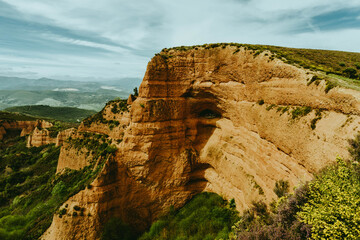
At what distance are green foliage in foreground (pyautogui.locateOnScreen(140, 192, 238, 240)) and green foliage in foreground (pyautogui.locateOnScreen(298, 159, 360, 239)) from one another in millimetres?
8867

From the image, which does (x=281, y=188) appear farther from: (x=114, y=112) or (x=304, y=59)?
(x=114, y=112)

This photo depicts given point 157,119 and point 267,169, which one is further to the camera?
point 157,119

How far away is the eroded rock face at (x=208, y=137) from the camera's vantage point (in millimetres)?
11867

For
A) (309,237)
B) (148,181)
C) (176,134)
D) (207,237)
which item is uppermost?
(176,134)

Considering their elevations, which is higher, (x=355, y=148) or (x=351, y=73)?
(x=351, y=73)

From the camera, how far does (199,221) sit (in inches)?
712

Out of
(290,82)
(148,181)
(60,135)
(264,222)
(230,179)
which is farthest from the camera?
(60,135)

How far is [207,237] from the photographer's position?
15.5m

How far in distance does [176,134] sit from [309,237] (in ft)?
48.3

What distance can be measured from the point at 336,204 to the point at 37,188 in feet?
157

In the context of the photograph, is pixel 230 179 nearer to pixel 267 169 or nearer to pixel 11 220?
pixel 267 169

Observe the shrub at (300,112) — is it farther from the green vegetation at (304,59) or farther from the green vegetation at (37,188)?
the green vegetation at (37,188)

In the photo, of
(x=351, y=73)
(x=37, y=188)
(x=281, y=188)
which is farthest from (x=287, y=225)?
(x=37, y=188)

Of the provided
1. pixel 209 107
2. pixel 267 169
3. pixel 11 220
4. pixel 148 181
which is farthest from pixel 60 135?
pixel 267 169
